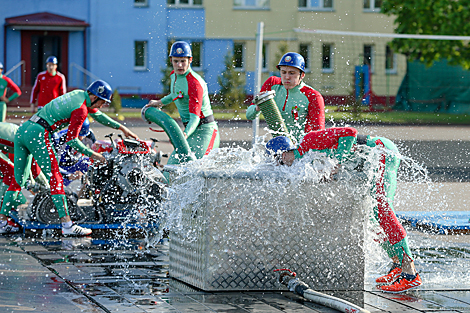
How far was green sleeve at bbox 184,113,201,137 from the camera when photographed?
7750 mm

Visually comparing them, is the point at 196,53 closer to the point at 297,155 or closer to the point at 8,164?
the point at 8,164

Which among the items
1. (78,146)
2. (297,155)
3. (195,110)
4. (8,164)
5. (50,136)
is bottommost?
(8,164)

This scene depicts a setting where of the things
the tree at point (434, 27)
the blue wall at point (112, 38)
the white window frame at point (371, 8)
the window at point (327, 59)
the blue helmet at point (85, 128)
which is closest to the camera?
the blue helmet at point (85, 128)

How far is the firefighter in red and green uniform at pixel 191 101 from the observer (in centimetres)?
798

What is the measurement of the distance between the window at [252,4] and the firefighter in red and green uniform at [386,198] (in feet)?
124

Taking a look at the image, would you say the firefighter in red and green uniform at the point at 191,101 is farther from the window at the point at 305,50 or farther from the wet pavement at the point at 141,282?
the window at the point at 305,50

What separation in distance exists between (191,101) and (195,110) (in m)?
0.10

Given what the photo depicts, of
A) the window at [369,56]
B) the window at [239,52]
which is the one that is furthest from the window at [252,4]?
the window at [369,56]

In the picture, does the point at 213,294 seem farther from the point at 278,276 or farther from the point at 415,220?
the point at 415,220

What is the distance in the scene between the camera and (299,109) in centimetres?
654

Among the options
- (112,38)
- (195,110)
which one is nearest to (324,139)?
(195,110)

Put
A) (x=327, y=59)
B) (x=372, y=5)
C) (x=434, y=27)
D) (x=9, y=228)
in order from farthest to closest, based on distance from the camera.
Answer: (x=372, y=5), (x=327, y=59), (x=434, y=27), (x=9, y=228)

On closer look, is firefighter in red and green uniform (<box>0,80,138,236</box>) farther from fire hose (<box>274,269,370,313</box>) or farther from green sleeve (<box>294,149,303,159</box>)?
fire hose (<box>274,269,370,313</box>)

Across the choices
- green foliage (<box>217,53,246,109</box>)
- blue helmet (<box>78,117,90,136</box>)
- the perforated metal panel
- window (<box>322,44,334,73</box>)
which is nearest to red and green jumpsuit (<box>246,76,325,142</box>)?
the perforated metal panel
